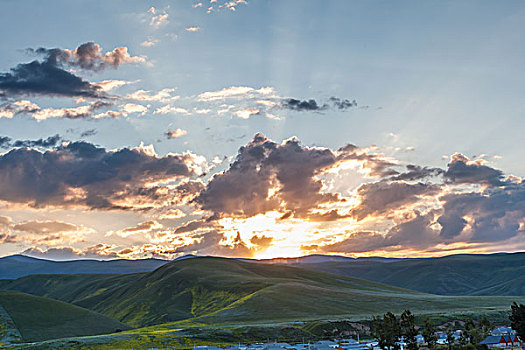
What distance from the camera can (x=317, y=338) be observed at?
189 meters

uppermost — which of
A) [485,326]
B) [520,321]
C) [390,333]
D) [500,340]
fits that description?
[520,321]

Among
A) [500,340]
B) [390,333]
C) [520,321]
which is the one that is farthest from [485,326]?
[390,333]

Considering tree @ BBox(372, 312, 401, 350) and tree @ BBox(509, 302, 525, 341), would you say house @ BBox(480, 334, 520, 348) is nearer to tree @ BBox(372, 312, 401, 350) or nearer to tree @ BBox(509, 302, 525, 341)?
tree @ BBox(509, 302, 525, 341)

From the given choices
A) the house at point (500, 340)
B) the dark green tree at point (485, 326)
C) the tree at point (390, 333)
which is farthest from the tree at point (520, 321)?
the tree at point (390, 333)

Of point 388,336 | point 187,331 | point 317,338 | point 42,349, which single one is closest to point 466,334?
point 388,336

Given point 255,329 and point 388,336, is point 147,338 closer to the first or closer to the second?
point 255,329

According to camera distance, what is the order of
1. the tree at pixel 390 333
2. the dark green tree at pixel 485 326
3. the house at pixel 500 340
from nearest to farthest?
the tree at pixel 390 333 < the house at pixel 500 340 < the dark green tree at pixel 485 326

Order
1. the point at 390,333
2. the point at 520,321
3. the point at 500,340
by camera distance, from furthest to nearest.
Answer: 1. the point at 500,340
2. the point at 390,333
3. the point at 520,321

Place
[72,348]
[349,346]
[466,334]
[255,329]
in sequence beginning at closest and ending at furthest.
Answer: [466,334]
[349,346]
[72,348]
[255,329]

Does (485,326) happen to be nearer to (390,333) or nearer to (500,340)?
(500,340)

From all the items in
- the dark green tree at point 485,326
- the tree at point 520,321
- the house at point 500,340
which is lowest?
the house at point 500,340

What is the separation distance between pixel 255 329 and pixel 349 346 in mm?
53106

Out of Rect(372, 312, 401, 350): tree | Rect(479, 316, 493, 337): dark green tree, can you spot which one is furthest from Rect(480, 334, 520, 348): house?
Rect(372, 312, 401, 350): tree

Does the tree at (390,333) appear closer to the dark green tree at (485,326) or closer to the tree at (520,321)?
the tree at (520,321)
